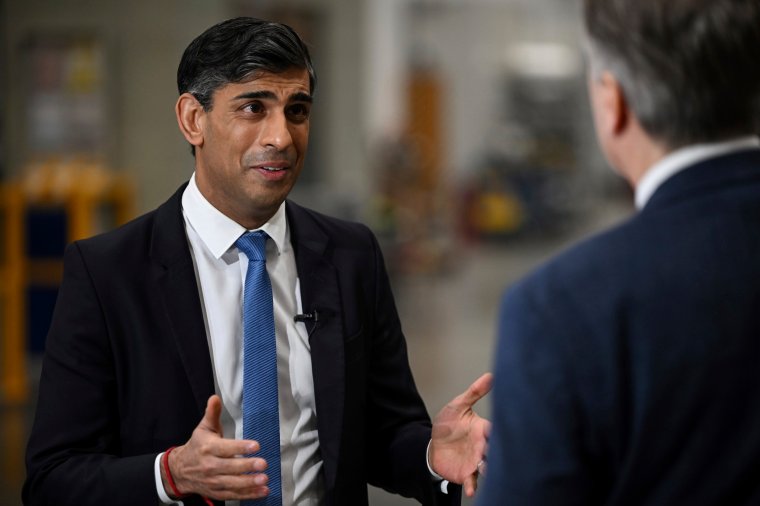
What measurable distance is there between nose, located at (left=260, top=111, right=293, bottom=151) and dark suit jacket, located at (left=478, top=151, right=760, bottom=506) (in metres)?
0.76

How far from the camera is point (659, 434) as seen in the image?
1.02 metres

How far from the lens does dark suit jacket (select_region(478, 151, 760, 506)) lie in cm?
101

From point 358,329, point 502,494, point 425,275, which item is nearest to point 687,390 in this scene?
point 502,494

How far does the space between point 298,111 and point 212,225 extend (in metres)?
0.24

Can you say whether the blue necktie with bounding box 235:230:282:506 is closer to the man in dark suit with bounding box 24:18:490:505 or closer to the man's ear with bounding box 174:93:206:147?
the man in dark suit with bounding box 24:18:490:505

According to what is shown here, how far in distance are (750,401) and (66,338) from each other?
106 cm

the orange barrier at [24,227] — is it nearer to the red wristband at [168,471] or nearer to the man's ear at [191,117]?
the man's ear at [191,117]

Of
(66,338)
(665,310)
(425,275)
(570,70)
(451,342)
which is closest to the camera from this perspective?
(665,310)

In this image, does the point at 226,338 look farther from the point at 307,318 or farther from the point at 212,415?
the point at 212,415

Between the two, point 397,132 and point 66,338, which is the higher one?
point 397,132

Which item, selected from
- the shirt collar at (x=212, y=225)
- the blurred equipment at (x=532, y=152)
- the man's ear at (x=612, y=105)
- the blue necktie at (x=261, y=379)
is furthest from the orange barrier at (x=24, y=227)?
the blurred equipment at (x=532, y=152)

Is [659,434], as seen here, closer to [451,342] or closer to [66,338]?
[66,338]

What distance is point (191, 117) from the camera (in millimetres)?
1787

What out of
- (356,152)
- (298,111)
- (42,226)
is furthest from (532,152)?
(298,111)
